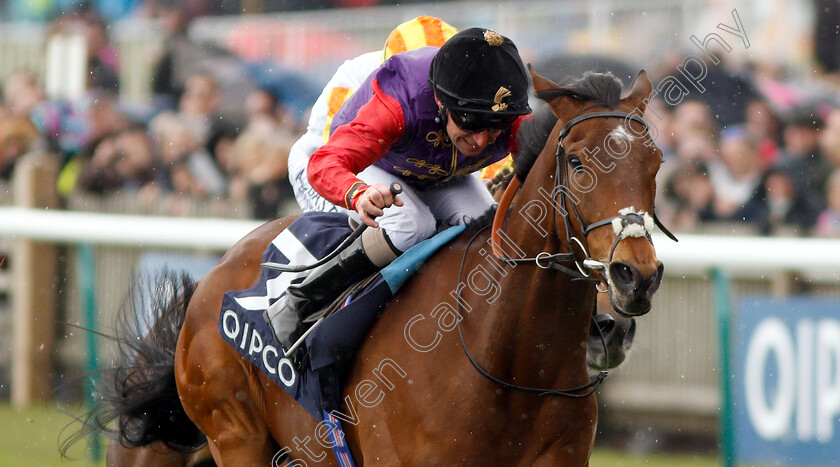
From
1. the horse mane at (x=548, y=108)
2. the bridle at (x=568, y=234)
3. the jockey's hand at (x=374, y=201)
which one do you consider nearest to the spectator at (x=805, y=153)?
the bridle at (x=568, y=234)

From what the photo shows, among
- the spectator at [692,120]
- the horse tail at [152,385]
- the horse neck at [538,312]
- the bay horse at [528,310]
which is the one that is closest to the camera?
the bay horse at [528,310]

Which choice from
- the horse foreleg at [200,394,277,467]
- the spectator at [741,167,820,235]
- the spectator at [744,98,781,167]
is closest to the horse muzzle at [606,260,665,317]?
the horse foreleg at [200,394,277,467]

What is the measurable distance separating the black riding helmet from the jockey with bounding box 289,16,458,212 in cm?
127

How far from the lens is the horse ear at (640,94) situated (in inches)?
110

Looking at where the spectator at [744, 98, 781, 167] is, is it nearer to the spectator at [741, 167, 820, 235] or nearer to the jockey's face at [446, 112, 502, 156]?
the spectator at [741, 167, 820, 235]

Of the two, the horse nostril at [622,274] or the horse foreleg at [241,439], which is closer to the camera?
the horse nostril at [622,274]

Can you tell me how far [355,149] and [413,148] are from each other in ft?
0.92

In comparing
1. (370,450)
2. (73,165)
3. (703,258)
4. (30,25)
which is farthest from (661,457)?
(30,25)

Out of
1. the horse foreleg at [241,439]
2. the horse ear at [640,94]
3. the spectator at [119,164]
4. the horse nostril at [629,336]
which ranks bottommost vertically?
the spectator at [119,164]

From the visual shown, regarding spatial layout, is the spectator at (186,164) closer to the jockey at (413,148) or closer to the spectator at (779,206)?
the spectator at (779,206)

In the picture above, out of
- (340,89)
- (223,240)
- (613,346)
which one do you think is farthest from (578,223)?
(223,240)

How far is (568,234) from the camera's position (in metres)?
2.70

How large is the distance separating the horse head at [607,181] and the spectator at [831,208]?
3722 mm

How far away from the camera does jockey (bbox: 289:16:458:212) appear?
13.9 ft
